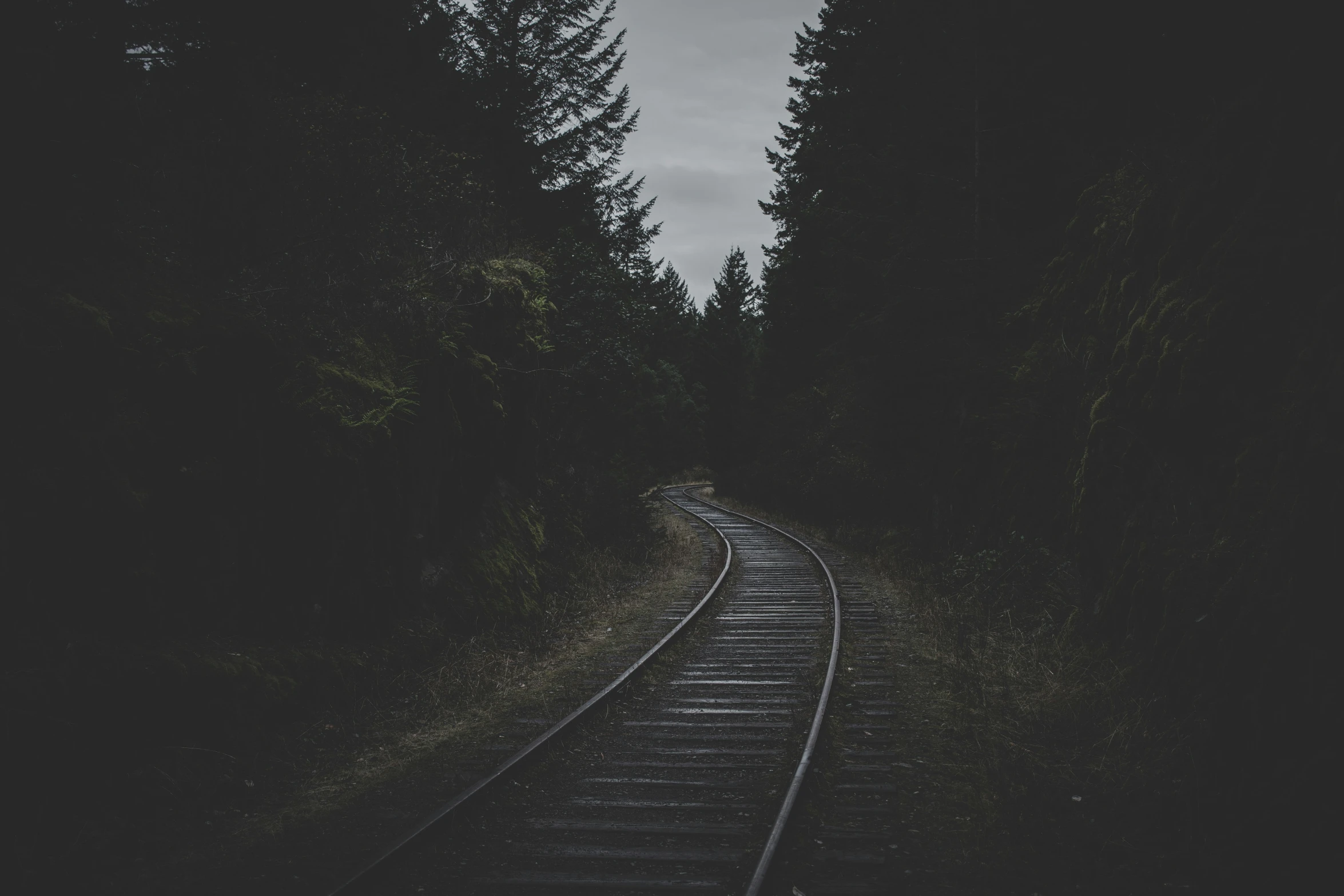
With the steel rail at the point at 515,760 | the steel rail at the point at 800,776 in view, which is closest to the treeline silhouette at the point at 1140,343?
the steel rail at the point at 800,776

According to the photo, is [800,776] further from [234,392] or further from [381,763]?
[234,392]

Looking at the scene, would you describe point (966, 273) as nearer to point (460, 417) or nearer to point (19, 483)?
point (460, 417)

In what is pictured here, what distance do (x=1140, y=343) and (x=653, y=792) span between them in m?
5.80

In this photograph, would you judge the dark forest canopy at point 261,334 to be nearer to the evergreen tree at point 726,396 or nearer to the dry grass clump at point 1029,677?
the dry grass clump at point 1029,677

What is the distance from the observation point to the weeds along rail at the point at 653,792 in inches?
166

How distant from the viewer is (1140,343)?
22.9ft

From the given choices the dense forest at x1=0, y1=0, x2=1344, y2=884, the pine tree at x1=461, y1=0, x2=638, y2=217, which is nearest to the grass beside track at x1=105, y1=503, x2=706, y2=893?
the dense forest at x1=0, y1=0, x2=1344, y2=884

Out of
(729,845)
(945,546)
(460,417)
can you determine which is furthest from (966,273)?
(729,845)

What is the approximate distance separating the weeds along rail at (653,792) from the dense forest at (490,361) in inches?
77.9

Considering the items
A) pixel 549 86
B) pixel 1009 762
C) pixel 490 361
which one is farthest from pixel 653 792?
pixel 549 86

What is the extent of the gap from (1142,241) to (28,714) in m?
9.32

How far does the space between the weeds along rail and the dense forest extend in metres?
1.98

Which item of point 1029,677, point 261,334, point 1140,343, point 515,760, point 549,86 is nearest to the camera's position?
point 515,760

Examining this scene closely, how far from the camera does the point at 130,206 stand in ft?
19.5
